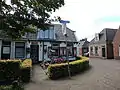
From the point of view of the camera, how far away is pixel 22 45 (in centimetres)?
2912

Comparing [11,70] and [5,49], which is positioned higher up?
[5,49]

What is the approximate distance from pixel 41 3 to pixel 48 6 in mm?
285

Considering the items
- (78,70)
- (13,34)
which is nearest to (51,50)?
(78,70)

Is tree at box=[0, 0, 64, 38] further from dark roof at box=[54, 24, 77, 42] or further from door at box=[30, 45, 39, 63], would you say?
dark roof at box=[54, 24, 77, 42]

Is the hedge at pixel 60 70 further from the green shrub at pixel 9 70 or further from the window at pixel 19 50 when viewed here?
the window at pixel 19 50

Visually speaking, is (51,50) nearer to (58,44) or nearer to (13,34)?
(58,44)

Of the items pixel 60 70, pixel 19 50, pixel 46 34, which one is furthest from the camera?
pixel 46 34

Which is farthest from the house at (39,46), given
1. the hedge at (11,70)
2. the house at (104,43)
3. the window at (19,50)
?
the hedge at (11,70)

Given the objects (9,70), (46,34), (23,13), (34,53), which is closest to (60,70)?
(9,70)

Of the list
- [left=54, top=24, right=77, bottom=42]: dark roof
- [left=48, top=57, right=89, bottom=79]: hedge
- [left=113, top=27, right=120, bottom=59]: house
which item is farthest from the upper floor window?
[left=48, top=57, right=89, bottom=79]: hedge

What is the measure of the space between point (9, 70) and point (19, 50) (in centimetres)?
1309

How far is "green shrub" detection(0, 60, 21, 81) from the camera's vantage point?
16111mm

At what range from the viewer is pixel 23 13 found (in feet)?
24.8

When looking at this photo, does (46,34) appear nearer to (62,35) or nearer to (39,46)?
(39,46)
